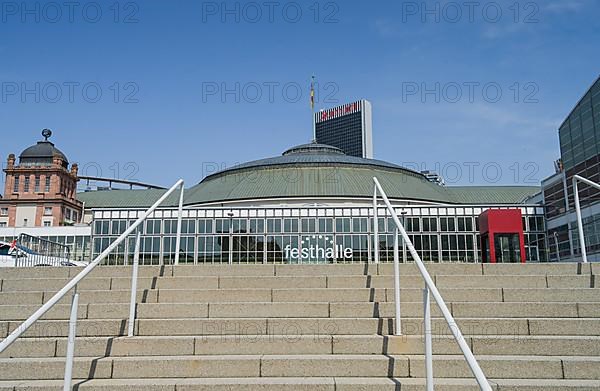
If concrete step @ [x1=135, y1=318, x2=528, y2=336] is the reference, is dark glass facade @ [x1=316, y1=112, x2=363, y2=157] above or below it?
above

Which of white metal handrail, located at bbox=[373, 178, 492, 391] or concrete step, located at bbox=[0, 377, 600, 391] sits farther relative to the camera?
concrete step, located at bbox=[0, 377, 600, 391]

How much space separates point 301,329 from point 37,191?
82.0 metres

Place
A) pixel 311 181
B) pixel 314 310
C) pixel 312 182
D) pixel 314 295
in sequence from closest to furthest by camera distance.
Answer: pixel 314 310 → pixel 314 295 → pixel 312 182 → pixel 311 181

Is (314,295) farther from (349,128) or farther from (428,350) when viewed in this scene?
(349,128)

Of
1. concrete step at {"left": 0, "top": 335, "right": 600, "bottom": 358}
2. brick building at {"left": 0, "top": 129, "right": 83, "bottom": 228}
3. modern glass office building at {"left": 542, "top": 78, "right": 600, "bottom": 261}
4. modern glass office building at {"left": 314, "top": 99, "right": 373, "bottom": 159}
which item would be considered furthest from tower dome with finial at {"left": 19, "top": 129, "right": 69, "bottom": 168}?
modern glass office building at {"left": 314, "top": 99, "right": 373, "bottom": 159}

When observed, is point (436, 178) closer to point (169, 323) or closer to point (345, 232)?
point (345, 232)

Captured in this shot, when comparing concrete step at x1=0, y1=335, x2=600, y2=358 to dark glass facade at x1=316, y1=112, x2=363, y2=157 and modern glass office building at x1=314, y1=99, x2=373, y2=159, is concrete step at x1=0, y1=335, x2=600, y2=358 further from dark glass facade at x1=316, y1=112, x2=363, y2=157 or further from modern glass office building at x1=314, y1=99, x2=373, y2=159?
dark glass facade at x1=316, y1=112, x2=363, y2=157

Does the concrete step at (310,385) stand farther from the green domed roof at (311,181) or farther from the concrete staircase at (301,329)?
the green domed roof at (311,181)

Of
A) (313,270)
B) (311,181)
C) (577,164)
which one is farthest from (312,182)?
(313,270)

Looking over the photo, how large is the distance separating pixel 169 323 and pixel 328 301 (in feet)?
6.00

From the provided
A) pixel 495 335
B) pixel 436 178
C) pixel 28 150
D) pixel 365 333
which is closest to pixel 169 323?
pixel 365 333

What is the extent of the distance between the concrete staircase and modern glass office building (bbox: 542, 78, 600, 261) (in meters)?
23.4

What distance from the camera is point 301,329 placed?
5.43m

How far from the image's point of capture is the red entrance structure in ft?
46.6
